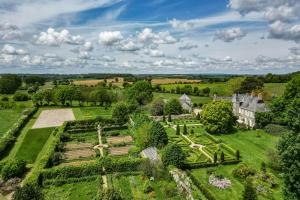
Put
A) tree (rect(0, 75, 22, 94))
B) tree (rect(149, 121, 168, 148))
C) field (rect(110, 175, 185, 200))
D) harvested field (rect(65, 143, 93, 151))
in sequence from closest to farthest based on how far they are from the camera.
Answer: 1. field (rect(110, 175, 185, 200))
2. tree (rect(149, 121, 168, 148))
3. harvested field (rect(65, 143, 93, 151))
4. tree (rect(0, 75, 22, 94))

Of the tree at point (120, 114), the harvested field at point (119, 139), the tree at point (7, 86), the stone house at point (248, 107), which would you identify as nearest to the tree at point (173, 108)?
the tree at point (120, 114)

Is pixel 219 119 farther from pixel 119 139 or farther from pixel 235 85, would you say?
pixel 235 85

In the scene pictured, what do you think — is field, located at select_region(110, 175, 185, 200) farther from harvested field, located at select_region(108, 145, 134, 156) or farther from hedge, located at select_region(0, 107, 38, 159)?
hedge, located at select_region(0, 107, 38, 159)

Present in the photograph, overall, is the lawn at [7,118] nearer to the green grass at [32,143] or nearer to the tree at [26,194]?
the green grass at [32,143]

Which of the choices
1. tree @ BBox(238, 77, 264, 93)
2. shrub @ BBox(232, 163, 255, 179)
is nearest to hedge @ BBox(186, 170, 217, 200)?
shrub @ BBox(232, 163, 255, 179)

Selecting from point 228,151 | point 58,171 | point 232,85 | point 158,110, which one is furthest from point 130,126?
point 232,85

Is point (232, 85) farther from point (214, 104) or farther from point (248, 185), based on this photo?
point (248, 185)

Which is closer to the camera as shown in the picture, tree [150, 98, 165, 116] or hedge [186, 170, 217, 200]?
hedge [186, 170, 217, 200]
